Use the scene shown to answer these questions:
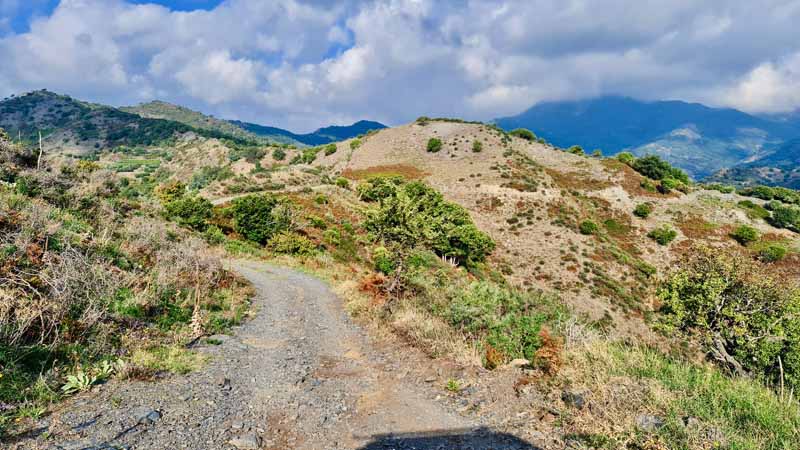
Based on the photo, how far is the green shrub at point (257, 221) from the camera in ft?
94.7

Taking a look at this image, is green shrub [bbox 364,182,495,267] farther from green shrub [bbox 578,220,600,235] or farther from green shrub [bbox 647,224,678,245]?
green shrub [bbox 647,224,678,245]

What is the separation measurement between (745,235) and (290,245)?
62.1 metres

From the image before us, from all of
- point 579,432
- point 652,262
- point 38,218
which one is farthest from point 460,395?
point 652,262

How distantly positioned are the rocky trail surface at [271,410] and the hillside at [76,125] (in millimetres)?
158432

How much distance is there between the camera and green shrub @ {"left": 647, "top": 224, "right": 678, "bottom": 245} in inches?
2106

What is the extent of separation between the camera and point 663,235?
53719 millimetres

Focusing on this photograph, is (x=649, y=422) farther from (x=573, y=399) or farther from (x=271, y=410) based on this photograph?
(x=271, y=410)

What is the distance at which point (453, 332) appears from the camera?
855 cm

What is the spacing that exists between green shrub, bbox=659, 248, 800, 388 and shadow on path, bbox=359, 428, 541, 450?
9.94 m

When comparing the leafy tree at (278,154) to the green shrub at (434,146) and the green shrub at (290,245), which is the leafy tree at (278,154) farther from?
the green shrub at (290,245)

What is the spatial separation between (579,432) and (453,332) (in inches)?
155

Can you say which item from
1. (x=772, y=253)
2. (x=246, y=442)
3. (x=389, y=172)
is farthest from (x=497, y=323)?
(x=389, y=172)

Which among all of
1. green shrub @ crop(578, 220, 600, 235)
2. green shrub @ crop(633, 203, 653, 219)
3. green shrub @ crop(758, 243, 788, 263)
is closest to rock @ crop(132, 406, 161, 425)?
green shrub @ crop(578, 220, 600, 235)

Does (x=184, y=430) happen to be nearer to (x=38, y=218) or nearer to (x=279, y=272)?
(x=38, y=218)
